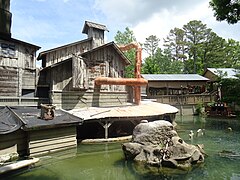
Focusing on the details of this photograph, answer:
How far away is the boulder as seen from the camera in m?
7.78

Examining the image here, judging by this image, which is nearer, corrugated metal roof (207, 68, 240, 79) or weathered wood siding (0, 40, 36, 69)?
weathered wood siding (0, 40, 36, 69)

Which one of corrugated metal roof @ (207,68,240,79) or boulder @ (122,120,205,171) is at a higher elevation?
corrugated metal roof @ (207,68,240,79)

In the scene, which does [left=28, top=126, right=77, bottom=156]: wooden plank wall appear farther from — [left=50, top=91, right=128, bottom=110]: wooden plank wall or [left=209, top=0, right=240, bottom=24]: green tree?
[left=209, top=0, right=240, bottom=24]: green tree

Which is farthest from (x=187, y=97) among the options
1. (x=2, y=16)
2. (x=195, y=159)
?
(x=2, y=16)

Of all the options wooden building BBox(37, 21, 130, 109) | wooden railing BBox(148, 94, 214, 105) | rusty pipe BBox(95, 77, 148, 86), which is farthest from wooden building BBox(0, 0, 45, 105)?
Answer: wooden railing BBox(148, 94, 214, 105)

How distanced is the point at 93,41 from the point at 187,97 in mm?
12971

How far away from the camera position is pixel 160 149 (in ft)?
27.0

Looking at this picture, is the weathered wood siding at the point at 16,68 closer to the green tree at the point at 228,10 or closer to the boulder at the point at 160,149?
the boulder at the point at 160,149

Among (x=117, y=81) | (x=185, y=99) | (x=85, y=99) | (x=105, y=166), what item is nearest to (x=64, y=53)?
(x=85, y=99)

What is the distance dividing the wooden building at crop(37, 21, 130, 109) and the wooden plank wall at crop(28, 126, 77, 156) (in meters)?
3.27

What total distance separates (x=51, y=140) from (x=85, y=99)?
4809 millimetres

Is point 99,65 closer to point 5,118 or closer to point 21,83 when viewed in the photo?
point 21,83

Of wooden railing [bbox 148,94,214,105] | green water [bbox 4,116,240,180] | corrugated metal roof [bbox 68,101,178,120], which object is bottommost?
green water [bbox 4,116,240,180]

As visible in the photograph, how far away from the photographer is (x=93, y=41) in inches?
755
